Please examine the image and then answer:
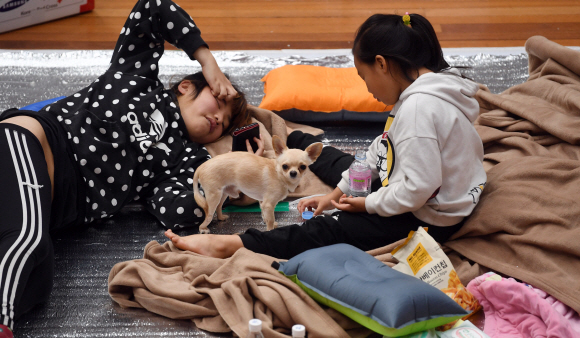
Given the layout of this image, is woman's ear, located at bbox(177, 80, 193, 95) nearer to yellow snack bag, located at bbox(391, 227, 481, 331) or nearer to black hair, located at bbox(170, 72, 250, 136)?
black hair, located at bbox(170, 72, 250, 136)

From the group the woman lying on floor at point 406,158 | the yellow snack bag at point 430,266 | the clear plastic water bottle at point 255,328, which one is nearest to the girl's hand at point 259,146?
the woman lying on floor at point 406,158

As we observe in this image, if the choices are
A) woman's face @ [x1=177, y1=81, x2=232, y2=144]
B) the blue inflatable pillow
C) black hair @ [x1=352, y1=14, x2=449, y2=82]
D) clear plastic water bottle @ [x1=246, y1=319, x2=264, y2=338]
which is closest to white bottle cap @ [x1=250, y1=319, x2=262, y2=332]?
clear plastic water bottle @ [x1=246, y1=319, x2=264, y2=338]

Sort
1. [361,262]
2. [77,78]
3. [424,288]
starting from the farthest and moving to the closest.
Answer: [77,78] < [361,262] < [424,288]

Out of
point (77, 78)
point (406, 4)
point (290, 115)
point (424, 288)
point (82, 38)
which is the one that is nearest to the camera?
point (424, 288)

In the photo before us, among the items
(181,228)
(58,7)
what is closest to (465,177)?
(181,228)

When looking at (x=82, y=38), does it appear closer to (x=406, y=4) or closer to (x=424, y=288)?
(x=406, y=4)

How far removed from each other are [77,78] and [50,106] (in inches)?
29.9

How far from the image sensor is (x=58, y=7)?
318 centimetres

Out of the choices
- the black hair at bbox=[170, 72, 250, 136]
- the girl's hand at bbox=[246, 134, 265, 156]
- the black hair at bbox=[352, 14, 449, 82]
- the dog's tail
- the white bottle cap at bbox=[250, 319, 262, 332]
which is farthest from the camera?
the black hair at bbox=[170, 72, 250, 136]

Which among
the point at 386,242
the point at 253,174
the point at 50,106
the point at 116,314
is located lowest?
the point at 116,314

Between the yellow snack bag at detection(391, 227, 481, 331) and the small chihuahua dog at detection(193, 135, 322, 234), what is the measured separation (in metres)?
0.34

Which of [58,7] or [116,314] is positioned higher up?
[58,7]

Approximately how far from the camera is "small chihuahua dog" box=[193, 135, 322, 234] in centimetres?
146

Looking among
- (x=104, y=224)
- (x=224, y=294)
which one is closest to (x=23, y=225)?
(x=104, y=224)
